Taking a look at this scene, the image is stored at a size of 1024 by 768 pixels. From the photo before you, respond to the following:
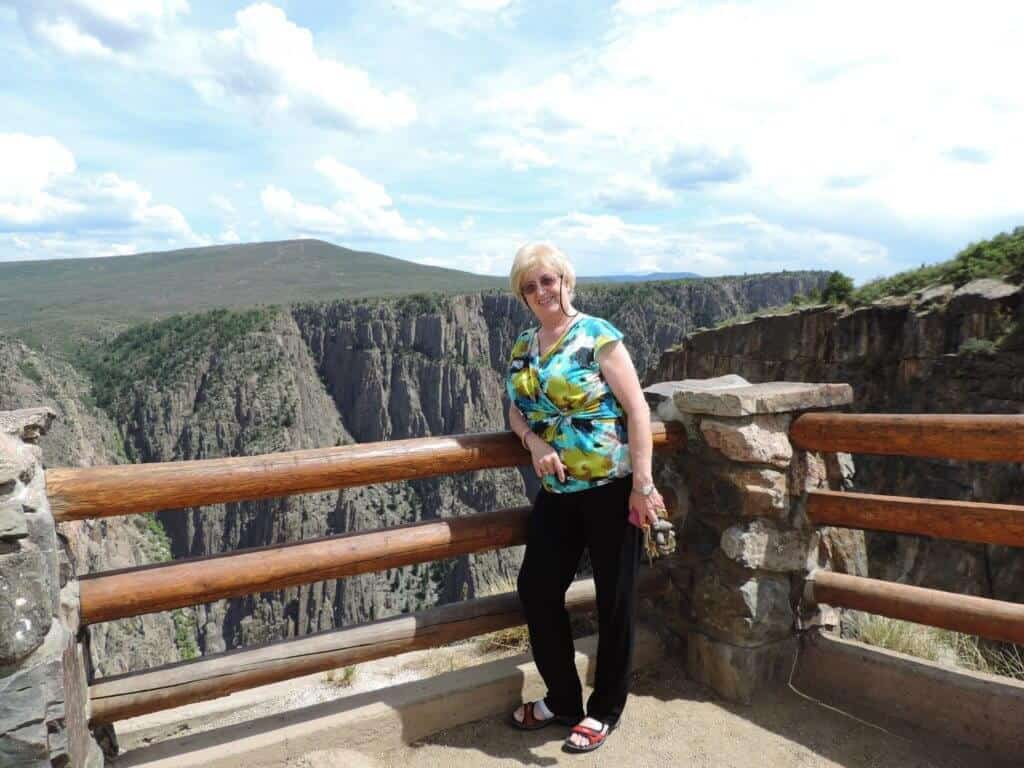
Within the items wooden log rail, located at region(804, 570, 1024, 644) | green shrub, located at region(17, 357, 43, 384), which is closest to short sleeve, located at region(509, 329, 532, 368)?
wooden log rail, located at region(804, 570, 1024, 644)

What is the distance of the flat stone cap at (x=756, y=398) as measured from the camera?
125 inches

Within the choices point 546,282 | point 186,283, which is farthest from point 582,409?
point 186,283

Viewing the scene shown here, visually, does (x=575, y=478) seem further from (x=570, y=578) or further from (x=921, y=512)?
(x=921, y=512)

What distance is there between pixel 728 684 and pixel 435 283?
4890 inches

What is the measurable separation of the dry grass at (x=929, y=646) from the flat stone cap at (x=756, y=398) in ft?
3.91

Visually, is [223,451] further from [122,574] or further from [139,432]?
[122,574]

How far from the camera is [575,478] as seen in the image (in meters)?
2.76

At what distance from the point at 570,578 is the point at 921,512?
58.2 inches

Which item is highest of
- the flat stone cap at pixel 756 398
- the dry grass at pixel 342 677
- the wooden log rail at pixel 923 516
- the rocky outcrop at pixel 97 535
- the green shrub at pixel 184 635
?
the flat stone cap at pixel 756 398

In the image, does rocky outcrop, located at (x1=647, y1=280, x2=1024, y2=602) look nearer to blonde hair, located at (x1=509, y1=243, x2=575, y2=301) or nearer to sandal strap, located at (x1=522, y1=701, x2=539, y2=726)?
sandal strap, located at (x1=522, y1=701, x2=539, y2=726)

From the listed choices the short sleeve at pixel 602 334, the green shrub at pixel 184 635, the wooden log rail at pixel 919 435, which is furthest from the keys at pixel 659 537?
the green shrub at pixel 184 635

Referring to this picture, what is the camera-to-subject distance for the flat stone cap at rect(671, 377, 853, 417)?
3180 millimetres

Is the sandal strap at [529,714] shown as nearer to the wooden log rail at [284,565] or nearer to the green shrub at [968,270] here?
the wooden log rail at [284,565]

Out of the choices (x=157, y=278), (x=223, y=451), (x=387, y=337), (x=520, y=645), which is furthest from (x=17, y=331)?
(x=520, y=645)
